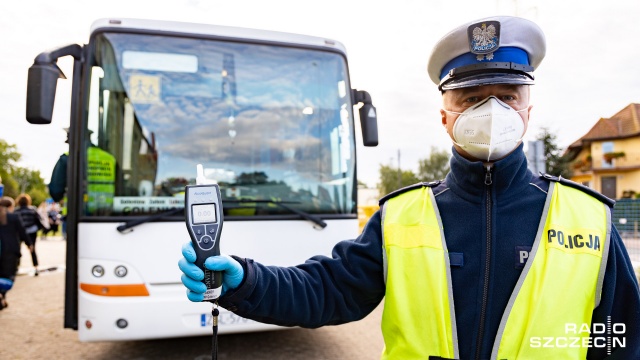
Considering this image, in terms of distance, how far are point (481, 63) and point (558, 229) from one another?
1.86 feet

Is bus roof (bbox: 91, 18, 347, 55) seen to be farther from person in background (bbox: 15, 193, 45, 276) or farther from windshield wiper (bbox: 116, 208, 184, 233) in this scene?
person in background (bbox: 15, 193, 45, 276)

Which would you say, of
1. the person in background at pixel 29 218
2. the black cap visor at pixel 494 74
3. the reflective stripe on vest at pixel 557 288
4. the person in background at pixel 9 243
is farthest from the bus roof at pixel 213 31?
the person in background at pixel 29 218

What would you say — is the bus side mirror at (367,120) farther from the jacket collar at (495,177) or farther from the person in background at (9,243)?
the person in background at (9,243)

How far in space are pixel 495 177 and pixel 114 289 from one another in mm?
3532

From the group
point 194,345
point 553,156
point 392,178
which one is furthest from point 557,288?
point 392,178

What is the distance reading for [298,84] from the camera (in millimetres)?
5000

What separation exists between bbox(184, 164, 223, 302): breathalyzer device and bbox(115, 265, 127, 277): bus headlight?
10.0 ft

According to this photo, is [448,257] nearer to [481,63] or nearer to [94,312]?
[481,63]

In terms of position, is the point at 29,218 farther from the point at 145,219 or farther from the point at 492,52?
the point at 492,52

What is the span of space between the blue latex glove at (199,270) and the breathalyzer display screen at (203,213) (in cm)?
8

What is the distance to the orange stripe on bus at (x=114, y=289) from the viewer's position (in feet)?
14.0

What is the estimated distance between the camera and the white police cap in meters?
1.69

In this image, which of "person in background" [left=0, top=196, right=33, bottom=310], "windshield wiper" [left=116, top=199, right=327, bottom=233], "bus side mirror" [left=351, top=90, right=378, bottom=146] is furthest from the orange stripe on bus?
"person in background" [left=0, top=196, right=33, bottom=310]

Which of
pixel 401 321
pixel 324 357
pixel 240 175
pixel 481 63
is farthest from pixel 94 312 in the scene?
pixel 481 63
